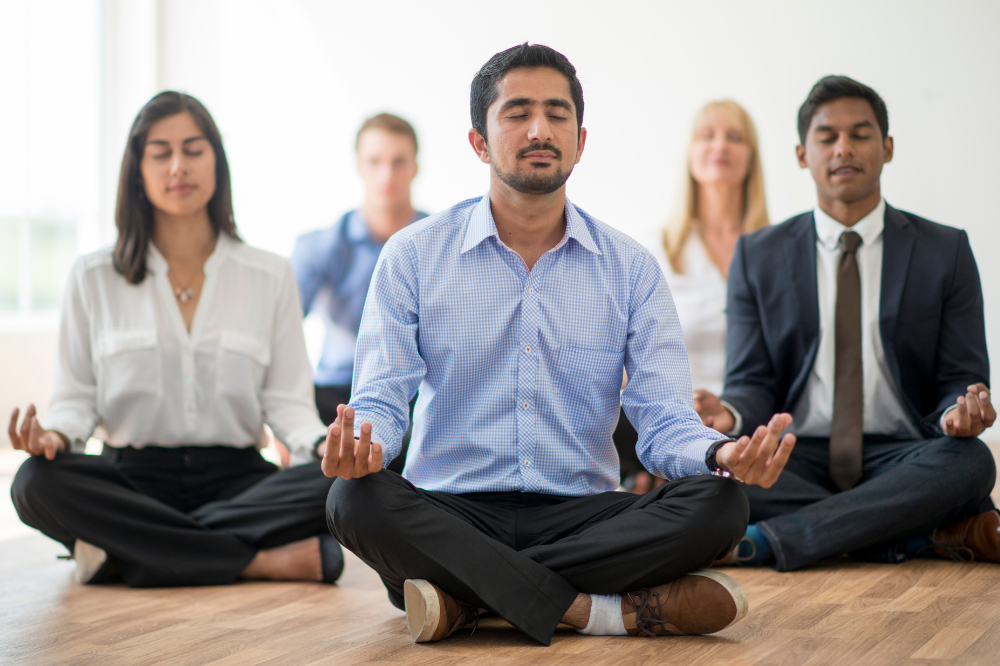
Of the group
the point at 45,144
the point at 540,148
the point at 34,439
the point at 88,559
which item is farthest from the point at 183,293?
the point at 45,144

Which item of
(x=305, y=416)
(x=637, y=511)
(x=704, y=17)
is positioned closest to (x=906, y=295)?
(x=637, y=511)

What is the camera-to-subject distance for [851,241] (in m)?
2.84

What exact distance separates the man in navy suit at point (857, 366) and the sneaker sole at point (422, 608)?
1.03 m

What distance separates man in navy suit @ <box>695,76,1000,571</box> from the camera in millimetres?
2561

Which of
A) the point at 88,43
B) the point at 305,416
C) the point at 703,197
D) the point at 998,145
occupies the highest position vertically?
the point at 88,43

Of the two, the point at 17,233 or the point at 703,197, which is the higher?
the point at 703,197

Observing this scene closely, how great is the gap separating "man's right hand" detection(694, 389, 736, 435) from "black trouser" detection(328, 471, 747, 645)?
2.34 feet

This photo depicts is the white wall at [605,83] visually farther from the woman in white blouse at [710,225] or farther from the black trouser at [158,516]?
the black trouser at [158,516]

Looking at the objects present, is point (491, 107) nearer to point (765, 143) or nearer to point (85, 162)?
point (765, 143)

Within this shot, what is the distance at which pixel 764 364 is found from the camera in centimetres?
291

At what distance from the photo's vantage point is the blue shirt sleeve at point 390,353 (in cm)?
197

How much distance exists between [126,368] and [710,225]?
2178mm

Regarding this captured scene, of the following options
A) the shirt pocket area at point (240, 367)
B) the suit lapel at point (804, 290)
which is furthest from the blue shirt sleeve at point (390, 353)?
the suit lapel at point (804, 290)

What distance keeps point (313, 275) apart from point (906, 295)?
7.45 feet
